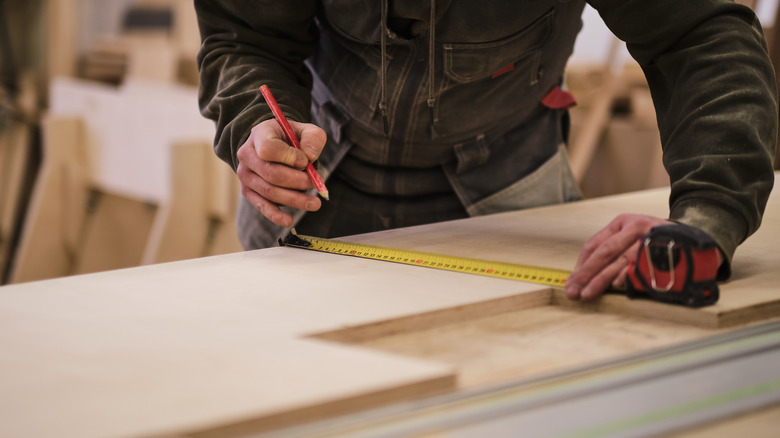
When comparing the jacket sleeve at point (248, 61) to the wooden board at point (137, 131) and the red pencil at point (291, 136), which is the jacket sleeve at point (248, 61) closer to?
the red pencil at point (291, 136)

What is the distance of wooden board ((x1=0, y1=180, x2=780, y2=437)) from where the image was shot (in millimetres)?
770

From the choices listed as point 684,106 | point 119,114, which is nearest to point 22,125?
point 119,114

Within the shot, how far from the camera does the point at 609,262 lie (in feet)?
3.69

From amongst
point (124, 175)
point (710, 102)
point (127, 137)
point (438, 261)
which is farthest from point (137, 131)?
point (710, 102)

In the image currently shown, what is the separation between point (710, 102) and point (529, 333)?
0.52 m

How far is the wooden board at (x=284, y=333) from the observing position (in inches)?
30.3

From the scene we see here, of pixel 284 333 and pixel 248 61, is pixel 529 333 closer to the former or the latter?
pixel 284 333

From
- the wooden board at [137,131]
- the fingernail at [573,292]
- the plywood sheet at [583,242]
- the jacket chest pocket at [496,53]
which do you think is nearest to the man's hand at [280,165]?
Result: the plywood sheet at [583,242]

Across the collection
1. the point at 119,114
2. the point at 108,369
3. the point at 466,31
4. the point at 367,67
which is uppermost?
the point at 466,31

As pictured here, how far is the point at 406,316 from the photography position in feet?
3.39

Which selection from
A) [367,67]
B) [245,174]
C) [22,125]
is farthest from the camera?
[22,125]

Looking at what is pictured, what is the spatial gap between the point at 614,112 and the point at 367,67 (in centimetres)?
345

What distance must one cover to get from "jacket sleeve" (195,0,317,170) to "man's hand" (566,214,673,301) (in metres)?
0.63

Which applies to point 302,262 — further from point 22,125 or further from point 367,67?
point 22,125
